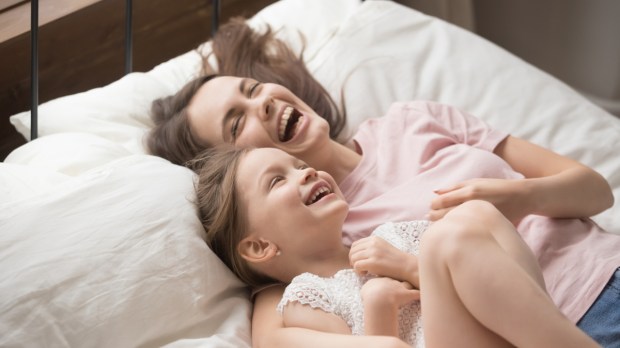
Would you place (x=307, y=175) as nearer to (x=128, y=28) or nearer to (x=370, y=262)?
(x=370, y=262)

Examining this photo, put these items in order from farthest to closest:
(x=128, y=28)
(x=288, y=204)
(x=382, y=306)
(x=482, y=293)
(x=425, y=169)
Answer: (x=128, y=28), (x=425, y=169), (x=288, y=204), (x=382, y=306), (x=482, y=293)

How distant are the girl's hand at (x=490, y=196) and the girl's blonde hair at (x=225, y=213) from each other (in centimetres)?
30

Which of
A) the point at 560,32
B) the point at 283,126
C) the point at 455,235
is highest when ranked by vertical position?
the point at 455,235

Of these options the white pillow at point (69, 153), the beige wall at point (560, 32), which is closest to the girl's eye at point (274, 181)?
the white pillow at point (69, 153)

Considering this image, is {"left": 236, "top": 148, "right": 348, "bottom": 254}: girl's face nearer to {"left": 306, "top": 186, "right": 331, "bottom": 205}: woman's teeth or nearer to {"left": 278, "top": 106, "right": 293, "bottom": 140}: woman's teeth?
{"left": 306, "top": 186, "right": 331, "bottom": 205}: woman's teeth

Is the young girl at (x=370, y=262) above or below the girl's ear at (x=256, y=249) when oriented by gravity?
above

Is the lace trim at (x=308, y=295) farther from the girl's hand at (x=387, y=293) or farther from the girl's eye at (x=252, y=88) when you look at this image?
the girl's eye at (x=252, y=88)

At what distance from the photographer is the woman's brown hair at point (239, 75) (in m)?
1.57

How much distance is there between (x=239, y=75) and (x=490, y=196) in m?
0.68

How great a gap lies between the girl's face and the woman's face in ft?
0.50

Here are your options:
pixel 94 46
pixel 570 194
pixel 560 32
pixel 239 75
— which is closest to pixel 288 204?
pixel 570 194

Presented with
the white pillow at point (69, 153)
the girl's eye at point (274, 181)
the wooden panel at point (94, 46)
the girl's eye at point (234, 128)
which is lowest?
the wooden panel at point (94, 46)

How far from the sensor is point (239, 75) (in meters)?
1.79

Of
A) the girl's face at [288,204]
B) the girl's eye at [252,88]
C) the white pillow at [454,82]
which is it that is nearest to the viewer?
the girl's face at [288,204]
